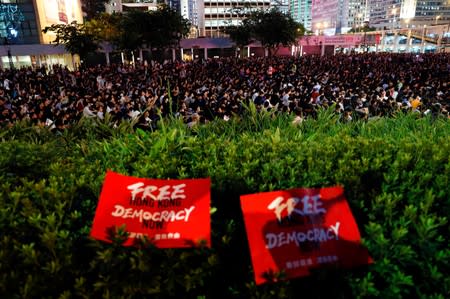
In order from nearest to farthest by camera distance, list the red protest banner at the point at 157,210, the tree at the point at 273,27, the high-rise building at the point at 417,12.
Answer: the red protest banner at the point at 157,210, the tree at the point at 273,27, the high-rise building at the point at 417,12

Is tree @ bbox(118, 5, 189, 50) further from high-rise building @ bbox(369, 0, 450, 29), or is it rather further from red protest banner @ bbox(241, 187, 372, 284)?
high-rise building @ bbox(369, 0, 450, 29)

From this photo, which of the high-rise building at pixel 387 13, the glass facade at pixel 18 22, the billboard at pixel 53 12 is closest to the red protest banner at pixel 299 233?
the glass facade at pixel 18 22

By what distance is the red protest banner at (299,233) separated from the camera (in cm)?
196

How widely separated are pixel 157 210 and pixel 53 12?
48.2 m

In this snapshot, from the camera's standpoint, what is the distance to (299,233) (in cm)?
205

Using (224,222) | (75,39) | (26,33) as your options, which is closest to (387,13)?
(26,33)

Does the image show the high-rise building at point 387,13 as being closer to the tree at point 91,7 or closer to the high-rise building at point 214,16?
the high-rise building at point 214,16

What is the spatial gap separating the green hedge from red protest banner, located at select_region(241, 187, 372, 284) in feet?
0.26

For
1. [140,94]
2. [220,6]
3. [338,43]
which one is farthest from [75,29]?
[220,6]

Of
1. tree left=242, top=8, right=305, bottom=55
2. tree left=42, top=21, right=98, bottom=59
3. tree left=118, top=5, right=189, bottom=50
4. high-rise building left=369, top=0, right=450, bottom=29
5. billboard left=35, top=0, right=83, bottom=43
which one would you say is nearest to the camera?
tree left=42, top=21, right=98, bottom=59

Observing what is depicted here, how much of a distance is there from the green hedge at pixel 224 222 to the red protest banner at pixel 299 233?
0.26ft

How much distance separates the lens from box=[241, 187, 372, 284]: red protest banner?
1962mm

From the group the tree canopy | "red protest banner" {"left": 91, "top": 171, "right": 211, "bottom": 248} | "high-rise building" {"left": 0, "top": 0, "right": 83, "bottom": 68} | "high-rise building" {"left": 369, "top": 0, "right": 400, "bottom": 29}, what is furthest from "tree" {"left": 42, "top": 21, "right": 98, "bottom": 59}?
"high-rise building" {"left": 369, "top": 0, "right": 400, "bottom": 29}

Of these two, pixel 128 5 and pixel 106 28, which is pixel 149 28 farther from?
pixel 128 5
